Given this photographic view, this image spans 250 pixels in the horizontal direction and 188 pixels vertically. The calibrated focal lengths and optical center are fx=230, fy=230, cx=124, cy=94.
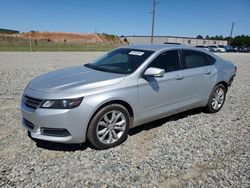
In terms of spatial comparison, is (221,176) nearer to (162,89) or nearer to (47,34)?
(162,89)

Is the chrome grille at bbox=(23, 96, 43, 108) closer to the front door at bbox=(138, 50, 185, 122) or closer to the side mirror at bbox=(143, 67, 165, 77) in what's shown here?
the front door at bbox=(138, 50, 185, 122)

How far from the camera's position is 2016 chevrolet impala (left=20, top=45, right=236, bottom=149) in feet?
10.5

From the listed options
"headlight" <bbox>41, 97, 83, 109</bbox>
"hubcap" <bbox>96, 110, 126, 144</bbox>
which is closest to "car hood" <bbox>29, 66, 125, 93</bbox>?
"headlight" <bbox>41, 97, 83, 109</bbox>

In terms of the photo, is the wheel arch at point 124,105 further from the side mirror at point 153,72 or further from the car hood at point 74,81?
the side mirror at point 153,72

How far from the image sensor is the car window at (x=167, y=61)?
4.14 meters

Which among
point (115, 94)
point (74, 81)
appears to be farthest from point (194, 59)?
point (74, 81)

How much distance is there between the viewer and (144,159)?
340 centimetres

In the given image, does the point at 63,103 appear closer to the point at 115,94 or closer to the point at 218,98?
the point at 115,94

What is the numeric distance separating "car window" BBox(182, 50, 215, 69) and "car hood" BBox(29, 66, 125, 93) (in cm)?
165

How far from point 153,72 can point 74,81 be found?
1269mm

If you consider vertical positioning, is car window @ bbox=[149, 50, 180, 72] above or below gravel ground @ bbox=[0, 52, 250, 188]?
above

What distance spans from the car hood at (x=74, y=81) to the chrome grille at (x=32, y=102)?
6.7 inches

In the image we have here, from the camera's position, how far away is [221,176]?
119 inches

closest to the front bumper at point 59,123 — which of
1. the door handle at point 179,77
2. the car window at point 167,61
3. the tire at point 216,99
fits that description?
the car window at point 167,61
